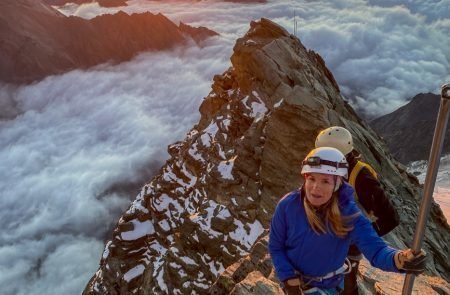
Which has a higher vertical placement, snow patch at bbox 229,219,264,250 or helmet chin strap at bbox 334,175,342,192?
helmet chin strap at bbox 334,175,342,192

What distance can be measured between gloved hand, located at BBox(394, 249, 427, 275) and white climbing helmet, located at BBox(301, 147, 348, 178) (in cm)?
110

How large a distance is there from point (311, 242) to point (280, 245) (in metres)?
0.43

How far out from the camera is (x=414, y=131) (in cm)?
15262

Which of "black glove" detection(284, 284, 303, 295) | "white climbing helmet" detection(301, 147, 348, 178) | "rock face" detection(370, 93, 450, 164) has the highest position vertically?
"white climbing helmet" detection(301, 147, 348, 178)

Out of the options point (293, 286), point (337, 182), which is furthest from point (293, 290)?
point (337, 182)

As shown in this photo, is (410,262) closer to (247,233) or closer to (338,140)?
(338,140)

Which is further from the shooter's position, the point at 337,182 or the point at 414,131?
the point at 414,131

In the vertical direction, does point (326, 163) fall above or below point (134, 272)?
above

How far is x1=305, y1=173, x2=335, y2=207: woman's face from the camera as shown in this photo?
5.18 meters

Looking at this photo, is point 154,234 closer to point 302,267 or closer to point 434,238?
point 434,238

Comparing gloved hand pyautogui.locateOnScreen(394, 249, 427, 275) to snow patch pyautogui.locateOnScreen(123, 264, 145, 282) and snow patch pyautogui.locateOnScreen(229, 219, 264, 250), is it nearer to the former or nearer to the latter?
snow patch pyautogui.locateOnScreen(229, 219, 264, 250)

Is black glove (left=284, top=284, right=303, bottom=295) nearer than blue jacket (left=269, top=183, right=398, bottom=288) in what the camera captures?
No

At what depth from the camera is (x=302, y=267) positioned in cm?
559

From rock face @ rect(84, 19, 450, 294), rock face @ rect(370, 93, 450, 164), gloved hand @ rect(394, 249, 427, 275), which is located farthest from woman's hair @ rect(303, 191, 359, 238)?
rock face @ rect(370, 93, 450, 164)
